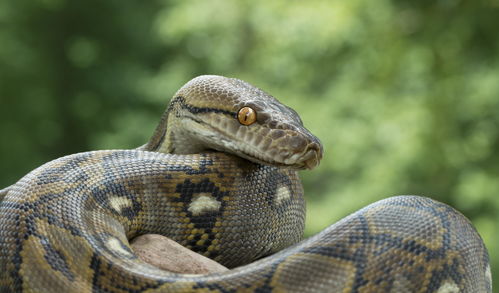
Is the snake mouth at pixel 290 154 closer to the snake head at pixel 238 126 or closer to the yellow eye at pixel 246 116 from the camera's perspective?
the snake head at pixel 238 126

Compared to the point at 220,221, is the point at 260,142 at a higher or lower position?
higher

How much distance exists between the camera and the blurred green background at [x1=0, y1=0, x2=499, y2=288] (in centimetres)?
708

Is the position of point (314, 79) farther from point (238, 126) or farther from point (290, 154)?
point (290, 154)

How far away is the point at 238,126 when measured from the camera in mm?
3420

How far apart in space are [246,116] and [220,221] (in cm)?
58

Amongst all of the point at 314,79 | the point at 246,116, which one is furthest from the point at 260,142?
the point at 314,79

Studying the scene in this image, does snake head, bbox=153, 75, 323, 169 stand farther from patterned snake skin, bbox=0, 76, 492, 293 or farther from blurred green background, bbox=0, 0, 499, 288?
blurred green background, bbox=0, 0, 499, 288

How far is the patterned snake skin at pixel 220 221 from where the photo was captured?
255cm

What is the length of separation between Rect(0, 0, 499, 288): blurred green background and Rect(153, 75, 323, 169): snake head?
3.97 metres

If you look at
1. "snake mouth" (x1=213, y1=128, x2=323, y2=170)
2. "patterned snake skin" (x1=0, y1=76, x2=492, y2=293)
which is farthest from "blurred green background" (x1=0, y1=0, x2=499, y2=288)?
"snake mouth" (x1=213, y1=128, x2=323, y2=170)

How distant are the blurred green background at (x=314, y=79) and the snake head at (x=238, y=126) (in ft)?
13.0

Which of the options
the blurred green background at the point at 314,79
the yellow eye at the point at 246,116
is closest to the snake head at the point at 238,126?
the yellow eye at the point at 246,116

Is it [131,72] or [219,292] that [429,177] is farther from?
→ [131,72]

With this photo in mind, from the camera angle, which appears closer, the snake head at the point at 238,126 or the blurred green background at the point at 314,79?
the snake head at the point at 238,126
